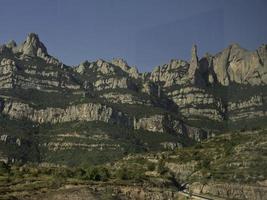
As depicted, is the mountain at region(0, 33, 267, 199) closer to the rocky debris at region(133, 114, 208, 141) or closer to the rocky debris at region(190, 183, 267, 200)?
the rocky debris at region(190, 183, 267, 200)

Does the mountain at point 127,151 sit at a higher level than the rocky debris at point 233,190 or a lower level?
higher

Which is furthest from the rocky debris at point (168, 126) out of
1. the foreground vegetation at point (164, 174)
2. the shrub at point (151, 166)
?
the shrub at point (151, 166)

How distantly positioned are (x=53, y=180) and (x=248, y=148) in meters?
27.2

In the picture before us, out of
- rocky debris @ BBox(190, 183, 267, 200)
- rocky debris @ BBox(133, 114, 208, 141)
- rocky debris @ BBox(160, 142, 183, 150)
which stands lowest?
rocky debris @ BBox(190, 183, 267, 200)

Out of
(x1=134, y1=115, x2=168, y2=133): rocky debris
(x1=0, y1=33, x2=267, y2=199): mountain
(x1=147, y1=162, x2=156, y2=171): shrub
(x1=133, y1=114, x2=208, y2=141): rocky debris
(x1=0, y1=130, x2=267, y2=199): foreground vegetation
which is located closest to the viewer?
(x1=0, y1=130, x2=267, y2=199): foreground vegetation

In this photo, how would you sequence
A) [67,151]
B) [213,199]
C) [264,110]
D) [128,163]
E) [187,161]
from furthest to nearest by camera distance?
[264,110], [67,151], [128,163], [187,161], [213,199]

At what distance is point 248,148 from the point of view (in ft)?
253

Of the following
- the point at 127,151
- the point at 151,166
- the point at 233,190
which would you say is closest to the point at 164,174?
the point at 151,166

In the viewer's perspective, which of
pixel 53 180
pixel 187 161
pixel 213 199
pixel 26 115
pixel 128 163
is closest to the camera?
pixel 213 199

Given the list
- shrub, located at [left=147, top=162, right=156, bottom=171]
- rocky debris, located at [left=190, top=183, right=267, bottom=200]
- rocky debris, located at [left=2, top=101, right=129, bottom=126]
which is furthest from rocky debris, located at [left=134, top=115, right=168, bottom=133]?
rocky debris, located at [left=190, top=183, right=267, bottom=200]

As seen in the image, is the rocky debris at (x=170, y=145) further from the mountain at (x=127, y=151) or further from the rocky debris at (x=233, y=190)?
the rocky debris at (x=233, y=190)

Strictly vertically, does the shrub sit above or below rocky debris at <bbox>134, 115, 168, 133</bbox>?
below

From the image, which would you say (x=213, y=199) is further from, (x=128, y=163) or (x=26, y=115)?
(x=26, y=115)

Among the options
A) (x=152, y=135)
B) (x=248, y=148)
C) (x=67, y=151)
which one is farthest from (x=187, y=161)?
(x=152, y=135)
